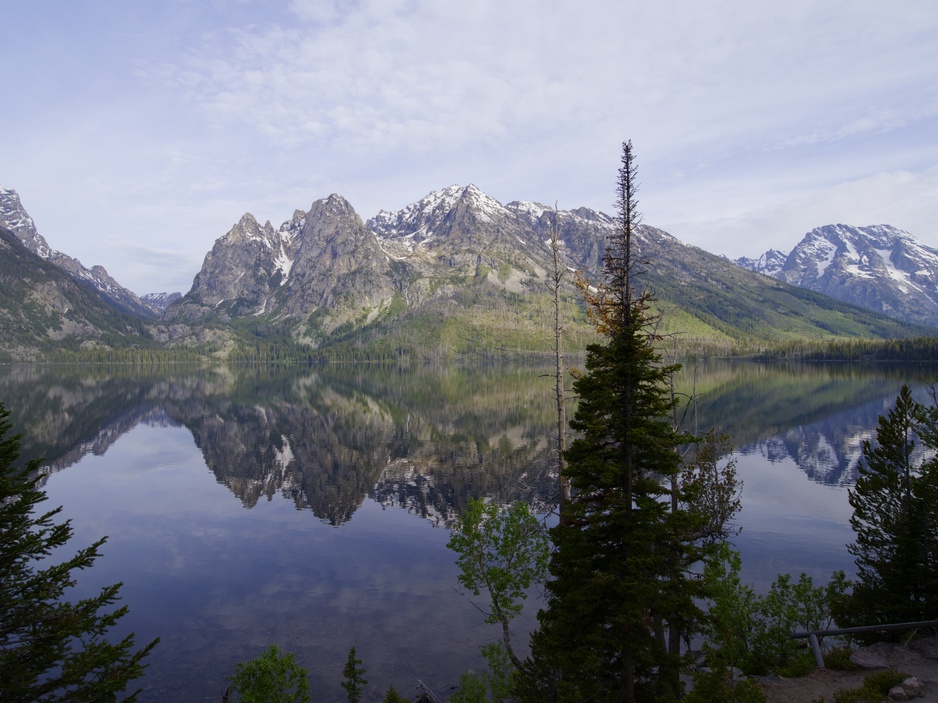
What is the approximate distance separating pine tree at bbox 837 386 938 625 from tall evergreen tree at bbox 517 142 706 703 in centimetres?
1516

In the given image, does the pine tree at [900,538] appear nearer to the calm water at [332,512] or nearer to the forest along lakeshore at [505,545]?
the forest along lakeshore at [505,545]

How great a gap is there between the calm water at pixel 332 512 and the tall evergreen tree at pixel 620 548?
573 inches

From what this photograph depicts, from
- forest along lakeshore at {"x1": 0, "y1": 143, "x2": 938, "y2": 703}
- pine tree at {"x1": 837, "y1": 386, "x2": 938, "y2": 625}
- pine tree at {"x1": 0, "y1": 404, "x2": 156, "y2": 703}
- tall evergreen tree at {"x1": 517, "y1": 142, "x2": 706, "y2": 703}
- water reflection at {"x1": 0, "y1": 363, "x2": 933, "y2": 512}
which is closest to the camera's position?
pine tree at {"x1": 0, "y1": 404, "x2": 156, "y2": 703}

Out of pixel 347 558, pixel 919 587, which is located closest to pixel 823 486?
pixel 919 587

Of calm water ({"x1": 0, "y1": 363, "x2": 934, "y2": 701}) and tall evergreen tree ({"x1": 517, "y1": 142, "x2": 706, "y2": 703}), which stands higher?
tall evergreen tree ({"x1": 517, "y1": 142, "x2": 706, "y2": 703})

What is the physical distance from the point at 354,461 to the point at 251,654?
183ft

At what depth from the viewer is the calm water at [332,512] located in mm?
34969

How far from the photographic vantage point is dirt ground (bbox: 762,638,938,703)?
68.0 feet

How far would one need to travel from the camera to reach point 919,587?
25672 millimetres

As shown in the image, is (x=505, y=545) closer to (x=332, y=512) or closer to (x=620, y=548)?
(x=620, y=548)

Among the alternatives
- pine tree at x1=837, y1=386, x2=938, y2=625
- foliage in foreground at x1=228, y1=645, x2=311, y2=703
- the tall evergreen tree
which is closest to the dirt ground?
pine tree at x1=837, y1=386, x2=938, y2=625

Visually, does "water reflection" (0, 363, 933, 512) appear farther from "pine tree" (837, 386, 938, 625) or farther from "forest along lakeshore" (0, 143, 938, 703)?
"pine tree" (837, 386, 938, 625)

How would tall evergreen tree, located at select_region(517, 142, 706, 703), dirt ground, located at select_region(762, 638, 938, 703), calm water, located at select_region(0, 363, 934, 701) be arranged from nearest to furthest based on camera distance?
tall evergreen tree, located at select_region(517, 142, 706, 703)
dirt ground, located at select_region(762, 638, 938, 703)
calm water, located at select_region(0, 363, 934, 701)

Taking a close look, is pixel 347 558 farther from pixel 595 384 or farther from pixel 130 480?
pixel 130 480
